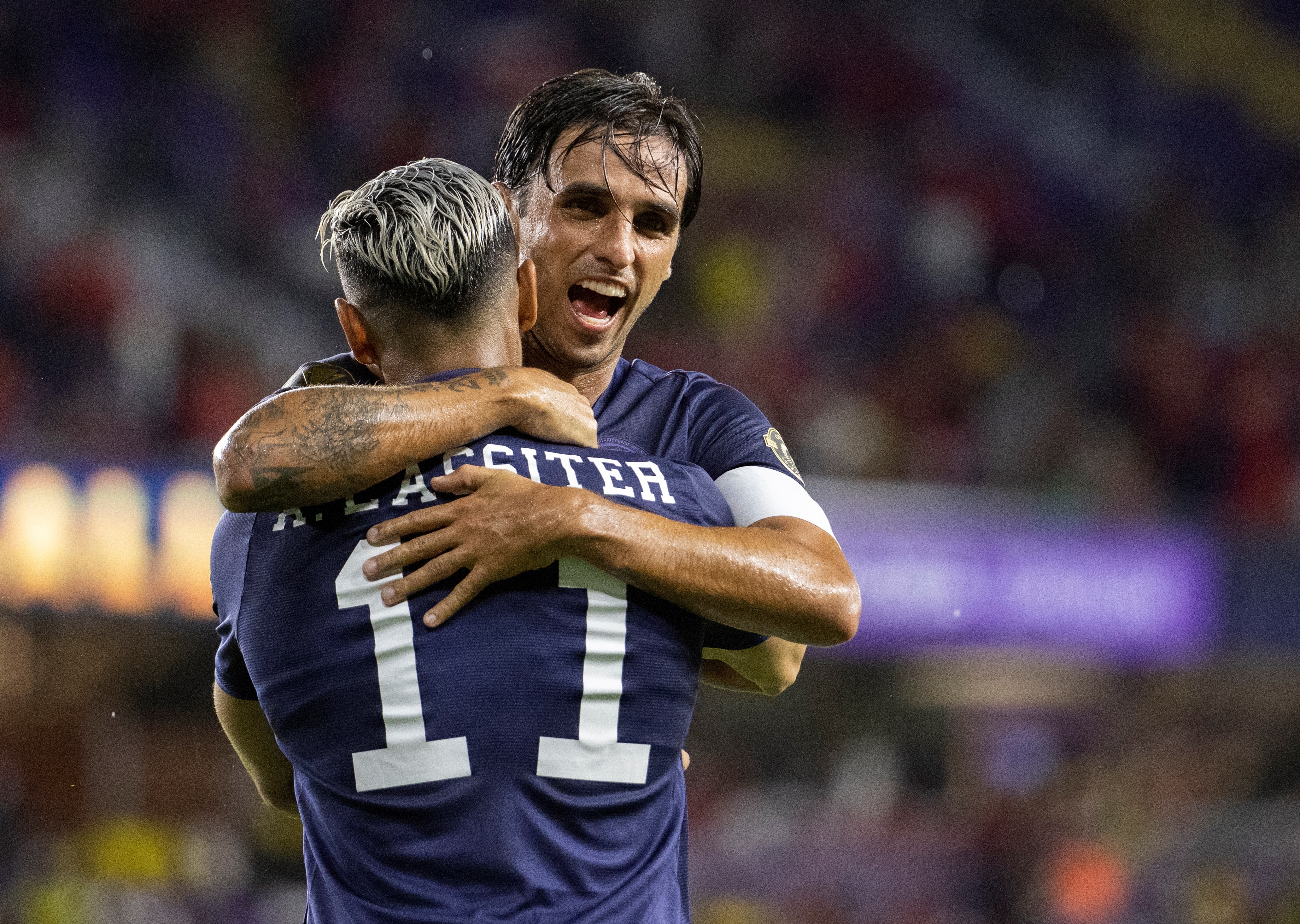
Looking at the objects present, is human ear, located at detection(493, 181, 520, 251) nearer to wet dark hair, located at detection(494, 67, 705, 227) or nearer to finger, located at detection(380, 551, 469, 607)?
wet dark hair, located at detection(494, 67, 705, 227)

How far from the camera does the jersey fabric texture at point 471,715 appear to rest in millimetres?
1598

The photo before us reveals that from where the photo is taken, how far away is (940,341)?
33.2 ft

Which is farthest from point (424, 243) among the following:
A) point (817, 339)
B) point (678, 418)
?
point (817, 339)

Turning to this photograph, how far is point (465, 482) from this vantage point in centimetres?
167

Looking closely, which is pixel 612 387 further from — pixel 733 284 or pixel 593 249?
pixel 733 284

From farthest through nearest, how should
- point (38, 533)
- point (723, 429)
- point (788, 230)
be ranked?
point (788, 230) < point (38, 533) < point (723, 429)

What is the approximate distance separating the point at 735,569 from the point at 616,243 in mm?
985

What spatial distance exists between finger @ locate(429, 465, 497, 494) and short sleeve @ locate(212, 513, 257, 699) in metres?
0.26

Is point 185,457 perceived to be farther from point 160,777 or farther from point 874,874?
point 874,874

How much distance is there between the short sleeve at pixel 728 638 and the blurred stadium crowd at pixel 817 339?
226 inches

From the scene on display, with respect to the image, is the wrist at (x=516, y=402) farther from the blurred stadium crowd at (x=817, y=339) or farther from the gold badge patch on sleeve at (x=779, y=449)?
the blurred stadium crowd at (x=817, y=339)

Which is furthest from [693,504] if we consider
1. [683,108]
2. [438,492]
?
[683,108]

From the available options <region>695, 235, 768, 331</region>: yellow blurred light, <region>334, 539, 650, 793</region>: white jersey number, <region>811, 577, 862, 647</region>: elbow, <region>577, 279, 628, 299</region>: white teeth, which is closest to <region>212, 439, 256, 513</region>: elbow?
<region>334, 539, 650, 793</region>: white jersey number

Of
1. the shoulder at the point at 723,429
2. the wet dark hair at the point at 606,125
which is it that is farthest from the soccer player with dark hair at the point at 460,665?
the wet dark hair at the point at 606,125
